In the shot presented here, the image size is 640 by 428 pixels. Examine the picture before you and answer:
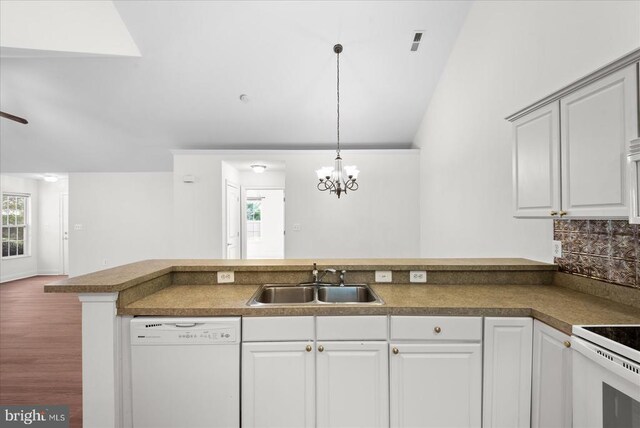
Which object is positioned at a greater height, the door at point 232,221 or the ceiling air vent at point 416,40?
the ceiling air vent at point 416,40

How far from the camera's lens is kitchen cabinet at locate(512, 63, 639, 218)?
4.29ft

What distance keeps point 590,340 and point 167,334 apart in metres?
1.99

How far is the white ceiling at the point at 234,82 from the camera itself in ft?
10.4

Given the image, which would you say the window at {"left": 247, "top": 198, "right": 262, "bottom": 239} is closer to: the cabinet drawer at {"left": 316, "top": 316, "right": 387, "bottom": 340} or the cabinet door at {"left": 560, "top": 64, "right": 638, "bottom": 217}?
the cabinet drawer at {"left": 316, "top": 316, "right": 387, "bottom": 340}

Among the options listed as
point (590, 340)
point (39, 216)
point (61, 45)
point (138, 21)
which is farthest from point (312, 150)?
point (39, 216)

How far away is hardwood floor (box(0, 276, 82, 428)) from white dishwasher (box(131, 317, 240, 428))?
0.95 m

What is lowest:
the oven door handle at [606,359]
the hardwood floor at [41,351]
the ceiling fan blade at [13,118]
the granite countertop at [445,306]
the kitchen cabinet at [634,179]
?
the hardwood floor at [41,351]

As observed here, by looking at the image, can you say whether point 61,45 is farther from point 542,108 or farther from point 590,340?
point 590,340

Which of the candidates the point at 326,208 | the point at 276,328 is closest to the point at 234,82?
the point at 326,208

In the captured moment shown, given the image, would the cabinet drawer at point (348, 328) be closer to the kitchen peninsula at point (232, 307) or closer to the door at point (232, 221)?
the kitchen peninsula at point (232, 307)

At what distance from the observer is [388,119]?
4559 millimetres

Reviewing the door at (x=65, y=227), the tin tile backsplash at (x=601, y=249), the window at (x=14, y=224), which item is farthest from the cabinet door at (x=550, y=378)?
the window at (x=14, y=224)

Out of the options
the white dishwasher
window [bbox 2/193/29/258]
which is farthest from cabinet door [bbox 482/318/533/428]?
window [bbox 2/193/29/258]

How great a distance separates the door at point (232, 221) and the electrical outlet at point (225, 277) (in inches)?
116
